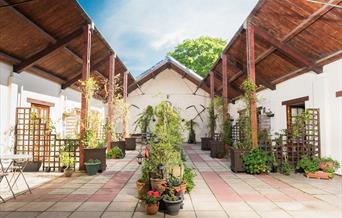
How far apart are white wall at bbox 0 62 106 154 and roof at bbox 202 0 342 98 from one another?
6.03 metres

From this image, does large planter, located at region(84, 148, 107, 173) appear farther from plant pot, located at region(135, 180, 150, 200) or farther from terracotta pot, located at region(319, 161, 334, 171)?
terracotta pot, located at region(319, 161, 334, 171)

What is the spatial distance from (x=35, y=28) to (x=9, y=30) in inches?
21.6

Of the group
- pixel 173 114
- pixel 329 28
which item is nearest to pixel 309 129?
pixel 329 28

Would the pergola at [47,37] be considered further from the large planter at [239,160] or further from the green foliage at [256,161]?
the green foliage at [256,161]

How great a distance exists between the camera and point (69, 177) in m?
6.00

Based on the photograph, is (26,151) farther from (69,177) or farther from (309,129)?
(309,129)

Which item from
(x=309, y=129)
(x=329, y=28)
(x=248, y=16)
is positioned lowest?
(x=309, y=129)

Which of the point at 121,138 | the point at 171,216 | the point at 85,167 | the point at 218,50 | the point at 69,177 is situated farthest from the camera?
the point at 218,50

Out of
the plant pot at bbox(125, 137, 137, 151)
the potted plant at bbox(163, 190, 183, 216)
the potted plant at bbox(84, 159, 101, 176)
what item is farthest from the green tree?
the potted plant at bbox(163, 190, 183, 216)

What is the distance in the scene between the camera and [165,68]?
16016mm

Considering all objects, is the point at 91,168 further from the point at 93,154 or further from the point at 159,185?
the point at 159,185

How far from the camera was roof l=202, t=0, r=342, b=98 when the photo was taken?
5406 millimetres

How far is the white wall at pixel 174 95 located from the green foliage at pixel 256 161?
9762 millimetres

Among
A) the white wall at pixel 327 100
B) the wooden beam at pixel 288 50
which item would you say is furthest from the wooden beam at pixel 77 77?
the white wall at pixel 327 100
